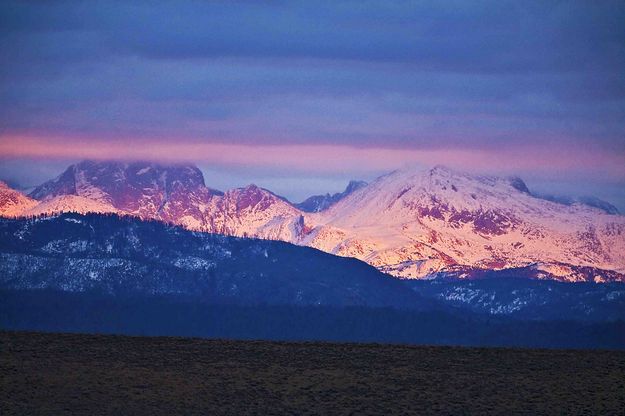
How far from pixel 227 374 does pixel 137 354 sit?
642cm

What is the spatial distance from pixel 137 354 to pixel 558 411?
24591 millimetres

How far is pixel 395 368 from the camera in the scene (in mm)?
68125

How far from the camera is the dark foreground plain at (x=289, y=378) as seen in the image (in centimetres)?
6044

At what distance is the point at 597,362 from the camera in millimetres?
70375

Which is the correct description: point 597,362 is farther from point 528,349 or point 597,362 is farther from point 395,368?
point 395,368

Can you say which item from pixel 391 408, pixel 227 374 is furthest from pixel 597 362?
pixel 227 374

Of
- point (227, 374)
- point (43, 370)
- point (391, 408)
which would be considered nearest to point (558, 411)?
point (391, 408)

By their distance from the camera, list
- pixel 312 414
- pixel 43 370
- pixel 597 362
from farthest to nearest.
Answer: pixel 597 362 → pixel 43 370 → pixel 312 414

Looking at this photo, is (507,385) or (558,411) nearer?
(558,411)

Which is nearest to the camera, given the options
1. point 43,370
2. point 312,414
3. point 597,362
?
point 312,414

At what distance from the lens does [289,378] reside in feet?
214

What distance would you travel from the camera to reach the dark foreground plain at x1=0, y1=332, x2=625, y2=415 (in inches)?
2379

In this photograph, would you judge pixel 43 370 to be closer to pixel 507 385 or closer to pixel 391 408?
pixel 391 408

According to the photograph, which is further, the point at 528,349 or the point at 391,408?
the point at 528,349
